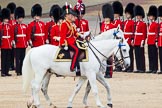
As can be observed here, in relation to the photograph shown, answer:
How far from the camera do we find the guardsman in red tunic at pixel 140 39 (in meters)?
21.6

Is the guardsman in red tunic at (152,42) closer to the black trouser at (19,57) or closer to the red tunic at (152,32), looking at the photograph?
the red tunic at (152,32)

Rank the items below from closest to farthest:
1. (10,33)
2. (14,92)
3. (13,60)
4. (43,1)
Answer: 1. (14,92)
2. (10,33)
3. (13,60)
4. (43,1)

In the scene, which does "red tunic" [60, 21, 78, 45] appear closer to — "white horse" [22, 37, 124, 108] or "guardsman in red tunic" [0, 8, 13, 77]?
"white horse" [22, 37, 124, 108]

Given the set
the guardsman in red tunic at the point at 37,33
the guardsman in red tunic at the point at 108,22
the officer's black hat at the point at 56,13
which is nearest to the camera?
the guardsman in red tunic at the point at 108,22

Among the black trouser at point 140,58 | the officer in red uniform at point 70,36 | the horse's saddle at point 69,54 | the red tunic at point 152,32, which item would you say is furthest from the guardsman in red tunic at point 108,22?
the horse's saddle at point 69,54

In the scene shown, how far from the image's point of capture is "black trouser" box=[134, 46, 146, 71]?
71.8 feet

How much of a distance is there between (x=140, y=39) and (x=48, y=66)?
7169mm

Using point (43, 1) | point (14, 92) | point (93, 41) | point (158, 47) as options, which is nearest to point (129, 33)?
point (158, 47)

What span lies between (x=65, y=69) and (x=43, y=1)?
1188 inches

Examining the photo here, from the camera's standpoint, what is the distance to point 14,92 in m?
17.5

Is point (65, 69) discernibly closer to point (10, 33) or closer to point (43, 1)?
point (10, 33)

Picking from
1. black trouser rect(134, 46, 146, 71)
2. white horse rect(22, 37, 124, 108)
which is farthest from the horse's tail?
black trouser rect(134, 46, 146, 71)

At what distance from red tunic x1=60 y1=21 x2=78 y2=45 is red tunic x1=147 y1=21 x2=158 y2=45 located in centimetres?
663

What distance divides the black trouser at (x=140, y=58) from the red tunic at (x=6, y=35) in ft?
10.2
